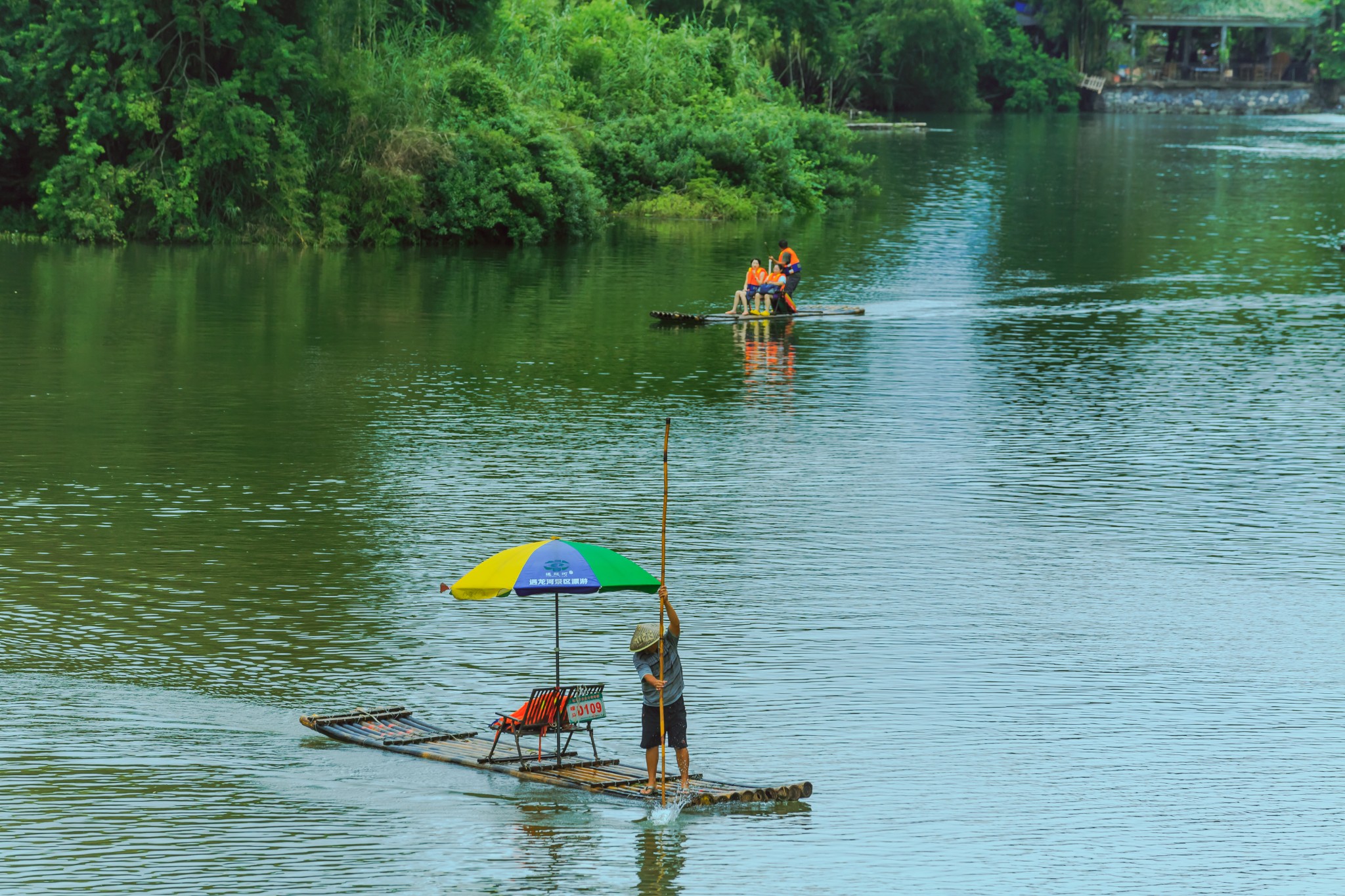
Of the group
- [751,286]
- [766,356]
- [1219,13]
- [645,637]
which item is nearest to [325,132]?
[751,286]

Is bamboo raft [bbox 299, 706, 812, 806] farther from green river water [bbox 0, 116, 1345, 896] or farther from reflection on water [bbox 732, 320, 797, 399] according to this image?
reflection on water [bbox 732, 320, 797, 399]

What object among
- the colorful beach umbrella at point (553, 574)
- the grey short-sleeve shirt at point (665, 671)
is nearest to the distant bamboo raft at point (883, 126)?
the colorful beach umbrella at point (553, 574)

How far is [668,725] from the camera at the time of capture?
40.0 ft

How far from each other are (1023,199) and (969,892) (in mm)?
57046

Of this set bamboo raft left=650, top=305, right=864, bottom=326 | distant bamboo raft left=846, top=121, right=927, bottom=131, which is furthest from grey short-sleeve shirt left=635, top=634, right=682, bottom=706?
distant bamboo raft left=846, top=121, right=927, bottom=131

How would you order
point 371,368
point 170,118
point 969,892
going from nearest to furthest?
point 969,892 < point 371,368 < point 170,118

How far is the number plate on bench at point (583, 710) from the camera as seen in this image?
1252 cm

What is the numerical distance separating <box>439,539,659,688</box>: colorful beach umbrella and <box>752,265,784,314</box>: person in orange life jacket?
974 inches

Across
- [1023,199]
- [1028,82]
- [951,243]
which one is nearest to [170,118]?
[951,243]

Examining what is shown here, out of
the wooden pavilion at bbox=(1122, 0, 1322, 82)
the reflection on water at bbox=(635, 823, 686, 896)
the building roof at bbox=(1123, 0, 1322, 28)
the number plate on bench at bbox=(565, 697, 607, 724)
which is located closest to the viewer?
the reflection on water at bbox=(635, 823, 686, 896)

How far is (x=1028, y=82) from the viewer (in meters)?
134

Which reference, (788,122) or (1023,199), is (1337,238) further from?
(788,122)

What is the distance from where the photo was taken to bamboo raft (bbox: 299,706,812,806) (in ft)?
39.7

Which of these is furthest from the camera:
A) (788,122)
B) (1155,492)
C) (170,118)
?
(788,122)
